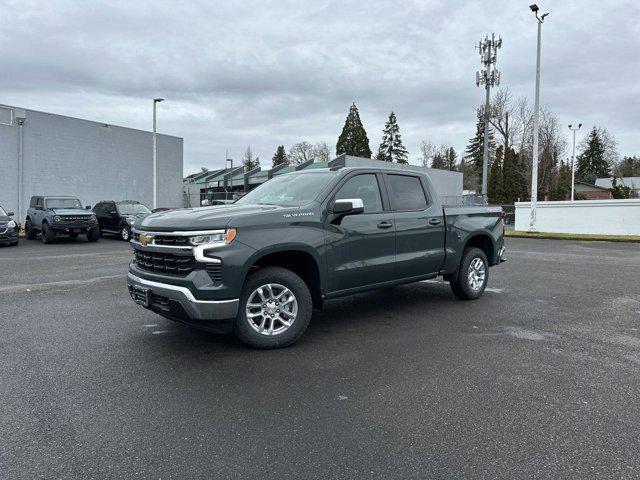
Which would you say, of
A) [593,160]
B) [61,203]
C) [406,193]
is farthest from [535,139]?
[593,160]

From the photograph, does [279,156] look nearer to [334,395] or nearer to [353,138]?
[353,138]

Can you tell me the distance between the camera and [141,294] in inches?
193

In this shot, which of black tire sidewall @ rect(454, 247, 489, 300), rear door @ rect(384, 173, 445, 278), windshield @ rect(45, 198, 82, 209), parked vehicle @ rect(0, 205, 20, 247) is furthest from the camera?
windshield @ rect(45, 198, 82, 209)

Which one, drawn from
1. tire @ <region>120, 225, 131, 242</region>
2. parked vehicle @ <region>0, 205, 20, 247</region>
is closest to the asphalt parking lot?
parked vehicle @ <region>0, 205, 20, 247</region>

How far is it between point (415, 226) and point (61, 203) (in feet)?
58.4

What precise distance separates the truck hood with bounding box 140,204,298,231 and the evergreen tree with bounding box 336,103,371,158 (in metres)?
69.3

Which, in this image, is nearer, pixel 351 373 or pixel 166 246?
pixel 351 373

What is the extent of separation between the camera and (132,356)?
4777 mm

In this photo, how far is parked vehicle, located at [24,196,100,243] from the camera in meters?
18.2

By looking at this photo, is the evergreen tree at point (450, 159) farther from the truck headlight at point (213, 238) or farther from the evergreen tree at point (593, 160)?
the truck headlight at point (213, 238)

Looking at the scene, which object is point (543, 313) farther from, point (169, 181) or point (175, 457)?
point (169, 181)

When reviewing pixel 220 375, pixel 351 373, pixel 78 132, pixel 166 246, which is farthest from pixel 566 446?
pixel 78 132

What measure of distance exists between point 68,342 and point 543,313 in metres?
5.92

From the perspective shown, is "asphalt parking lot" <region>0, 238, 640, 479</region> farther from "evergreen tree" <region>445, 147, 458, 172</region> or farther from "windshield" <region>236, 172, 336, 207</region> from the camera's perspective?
"evergreen tree" <region>445, 147, 458, 172</region>
